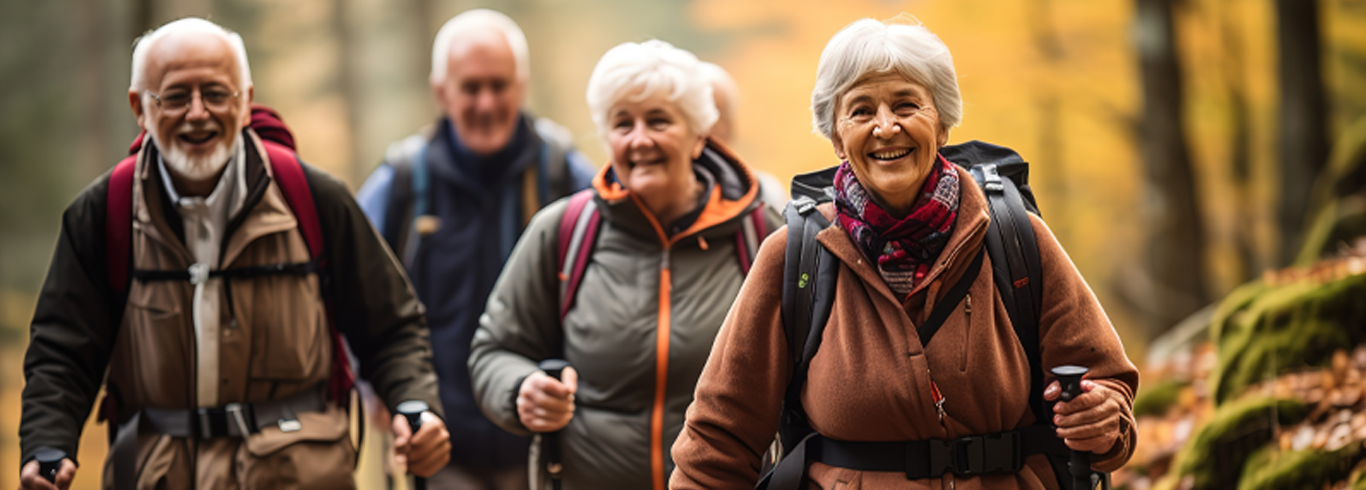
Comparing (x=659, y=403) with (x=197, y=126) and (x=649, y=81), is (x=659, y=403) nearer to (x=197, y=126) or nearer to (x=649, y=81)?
(x=649, y=81)

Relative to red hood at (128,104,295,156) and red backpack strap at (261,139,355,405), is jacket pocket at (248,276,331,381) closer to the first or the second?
red backpack strap at (261,139,355,405)

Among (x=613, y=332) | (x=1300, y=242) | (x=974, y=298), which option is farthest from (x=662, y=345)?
(x=1300, y=242)

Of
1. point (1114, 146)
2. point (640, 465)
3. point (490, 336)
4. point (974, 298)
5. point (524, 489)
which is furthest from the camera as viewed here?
point (1114, 146)

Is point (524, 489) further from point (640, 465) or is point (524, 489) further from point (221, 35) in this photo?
point (221, 35)

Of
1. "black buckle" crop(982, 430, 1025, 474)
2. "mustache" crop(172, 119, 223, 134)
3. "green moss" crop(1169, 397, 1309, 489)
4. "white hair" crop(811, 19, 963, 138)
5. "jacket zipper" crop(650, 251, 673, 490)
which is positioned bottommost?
"green moss" crop(1169, 397, 1309, 489)

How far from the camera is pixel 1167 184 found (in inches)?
409

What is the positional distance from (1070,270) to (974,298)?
25 centimetres

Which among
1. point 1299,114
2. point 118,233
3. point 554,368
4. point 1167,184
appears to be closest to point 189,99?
point 118,233

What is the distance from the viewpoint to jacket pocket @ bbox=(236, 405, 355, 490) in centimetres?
317

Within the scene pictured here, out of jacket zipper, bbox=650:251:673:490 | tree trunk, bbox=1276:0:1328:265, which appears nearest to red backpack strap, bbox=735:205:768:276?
jacket zipper, bbox=650:251:673:490

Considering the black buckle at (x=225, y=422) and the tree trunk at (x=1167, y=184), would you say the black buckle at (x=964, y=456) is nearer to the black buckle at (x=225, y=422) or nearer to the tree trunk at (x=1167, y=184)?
the black buckle at (x=225, y=422)

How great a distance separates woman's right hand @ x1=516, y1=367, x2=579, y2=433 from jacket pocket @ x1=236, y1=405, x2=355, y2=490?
23.6 inches

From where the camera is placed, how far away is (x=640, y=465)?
3.53 m

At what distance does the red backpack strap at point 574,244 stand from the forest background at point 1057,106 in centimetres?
604
